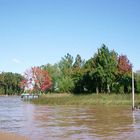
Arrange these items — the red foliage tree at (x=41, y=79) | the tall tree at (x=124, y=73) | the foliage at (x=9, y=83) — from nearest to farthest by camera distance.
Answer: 1. the tall tree at (x=124, y=73)
2. the red foliage tree at (x=41, y=79)
3. the foliage at (x=9, y=83)

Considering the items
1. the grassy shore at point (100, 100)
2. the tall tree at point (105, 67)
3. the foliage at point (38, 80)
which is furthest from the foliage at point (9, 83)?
the grassy shore at point (100, 100)

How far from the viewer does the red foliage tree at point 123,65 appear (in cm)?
8384

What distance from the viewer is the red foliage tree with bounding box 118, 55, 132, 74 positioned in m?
83.8

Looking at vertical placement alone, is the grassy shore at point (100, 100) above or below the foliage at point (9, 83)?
below

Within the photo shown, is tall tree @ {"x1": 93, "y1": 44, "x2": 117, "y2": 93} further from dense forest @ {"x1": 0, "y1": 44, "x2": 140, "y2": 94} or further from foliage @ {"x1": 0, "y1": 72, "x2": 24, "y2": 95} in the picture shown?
foliage @ {"x1": 0, "y1": 72, "x2": 24, "y2": 95}

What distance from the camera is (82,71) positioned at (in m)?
91.5

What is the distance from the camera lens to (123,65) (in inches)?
3482

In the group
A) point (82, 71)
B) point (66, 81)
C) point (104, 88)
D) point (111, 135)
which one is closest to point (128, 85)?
point (104, 88)

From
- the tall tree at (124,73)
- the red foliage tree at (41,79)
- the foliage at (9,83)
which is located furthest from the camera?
the foliage at (9,83)

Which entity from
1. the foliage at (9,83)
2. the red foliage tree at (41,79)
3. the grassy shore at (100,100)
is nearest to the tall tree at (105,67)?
the grassy shore at (100,100)

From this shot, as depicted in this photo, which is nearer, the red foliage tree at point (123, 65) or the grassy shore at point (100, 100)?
the grassy shore at point (100, 100)

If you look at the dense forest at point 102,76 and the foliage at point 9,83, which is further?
the foliage at point 9,83

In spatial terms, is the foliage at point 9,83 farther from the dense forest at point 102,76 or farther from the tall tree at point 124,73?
the tall tree at point 124,73

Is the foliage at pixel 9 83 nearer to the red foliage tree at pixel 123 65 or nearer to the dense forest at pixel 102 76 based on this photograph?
the dense forest at pixel 102 76
